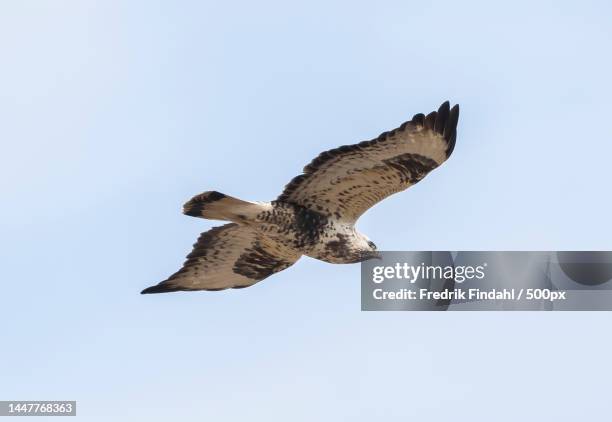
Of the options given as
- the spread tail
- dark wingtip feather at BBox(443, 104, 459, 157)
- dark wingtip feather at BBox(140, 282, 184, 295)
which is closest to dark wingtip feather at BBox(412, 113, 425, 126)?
dark wingtip feather at BBox(443, 104, 459, 157)

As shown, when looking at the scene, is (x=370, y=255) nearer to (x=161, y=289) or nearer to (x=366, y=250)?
(x=366, y=250)

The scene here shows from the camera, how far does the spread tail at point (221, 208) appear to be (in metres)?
15.7

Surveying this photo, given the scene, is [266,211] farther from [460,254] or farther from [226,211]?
[460,254]

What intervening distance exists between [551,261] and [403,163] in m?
5.07

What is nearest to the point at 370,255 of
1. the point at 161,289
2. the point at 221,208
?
the point at 221,208

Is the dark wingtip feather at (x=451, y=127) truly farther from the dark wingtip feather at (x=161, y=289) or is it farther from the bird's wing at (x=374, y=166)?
the dark wingtip feather at (x=161, y=289)

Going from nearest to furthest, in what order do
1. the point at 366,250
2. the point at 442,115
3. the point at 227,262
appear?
the point at 442,115
the point at 366,250
the point at 227,262

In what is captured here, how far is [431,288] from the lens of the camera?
1984cm

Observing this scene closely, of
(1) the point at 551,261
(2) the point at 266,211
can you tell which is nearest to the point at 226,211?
(2) the point at 266,211

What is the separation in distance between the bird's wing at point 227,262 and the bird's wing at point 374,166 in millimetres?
1133

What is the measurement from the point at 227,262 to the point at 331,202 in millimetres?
1979

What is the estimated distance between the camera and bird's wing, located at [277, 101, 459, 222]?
15.6 metres

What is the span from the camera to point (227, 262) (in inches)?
704

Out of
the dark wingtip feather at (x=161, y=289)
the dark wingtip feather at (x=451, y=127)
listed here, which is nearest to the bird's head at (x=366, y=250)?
the dark wingtip feather at (x=451, y=127)
